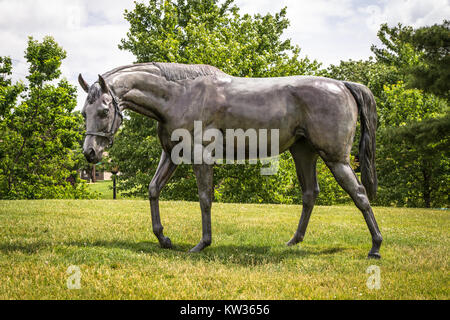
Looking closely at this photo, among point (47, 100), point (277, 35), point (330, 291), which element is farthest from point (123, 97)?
point (277, 35)

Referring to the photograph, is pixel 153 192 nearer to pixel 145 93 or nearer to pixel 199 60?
pixel 145 93

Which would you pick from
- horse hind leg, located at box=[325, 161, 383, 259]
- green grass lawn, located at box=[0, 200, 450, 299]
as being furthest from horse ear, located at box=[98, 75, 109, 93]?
horse hind leg, located at box=[325, 161, 383, 259]

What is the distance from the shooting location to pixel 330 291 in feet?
11.4

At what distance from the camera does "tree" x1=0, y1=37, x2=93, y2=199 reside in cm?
1962

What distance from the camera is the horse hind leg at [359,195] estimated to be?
482 centimetres

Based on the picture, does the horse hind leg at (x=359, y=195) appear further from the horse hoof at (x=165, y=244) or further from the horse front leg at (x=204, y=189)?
the horse hoof at (x=165, y=244)

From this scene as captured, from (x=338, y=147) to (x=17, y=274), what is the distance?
13.0 ft

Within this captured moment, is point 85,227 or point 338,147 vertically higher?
point 338,147

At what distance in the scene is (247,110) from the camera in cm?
505

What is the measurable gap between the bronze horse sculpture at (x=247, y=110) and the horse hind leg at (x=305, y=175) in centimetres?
43

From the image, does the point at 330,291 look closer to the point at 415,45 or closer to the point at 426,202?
the point at 415,45

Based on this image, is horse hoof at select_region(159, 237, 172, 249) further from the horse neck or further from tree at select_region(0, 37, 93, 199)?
tree at select_region(0, 37, 93, 199)

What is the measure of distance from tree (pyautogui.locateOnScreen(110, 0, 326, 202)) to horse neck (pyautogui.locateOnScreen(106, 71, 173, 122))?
1447 centimetres

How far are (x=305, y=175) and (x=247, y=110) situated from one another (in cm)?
147
